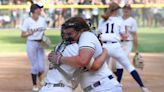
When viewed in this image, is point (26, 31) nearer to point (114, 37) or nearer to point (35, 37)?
point (35, 37)

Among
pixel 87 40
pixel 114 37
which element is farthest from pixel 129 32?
pixel 87 40

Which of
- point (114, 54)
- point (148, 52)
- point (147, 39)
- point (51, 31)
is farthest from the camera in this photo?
point (51, 31)

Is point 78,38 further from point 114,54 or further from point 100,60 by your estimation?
point 114,54

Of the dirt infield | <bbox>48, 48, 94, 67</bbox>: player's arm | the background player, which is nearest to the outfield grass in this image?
the dirt infield

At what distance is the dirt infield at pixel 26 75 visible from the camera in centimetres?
1245

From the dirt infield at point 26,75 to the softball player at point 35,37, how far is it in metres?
0.50

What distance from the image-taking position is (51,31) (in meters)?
33.7

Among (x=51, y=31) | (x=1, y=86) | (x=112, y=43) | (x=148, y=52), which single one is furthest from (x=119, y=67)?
(x=51, y=31)

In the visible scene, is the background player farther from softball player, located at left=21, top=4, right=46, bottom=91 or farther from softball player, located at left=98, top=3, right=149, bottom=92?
softball player, located at left=21, top=4, right=46, bottom=91

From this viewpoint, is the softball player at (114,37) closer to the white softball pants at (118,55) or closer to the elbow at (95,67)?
the white softball pants at (118,55)

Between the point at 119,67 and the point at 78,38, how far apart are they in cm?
630

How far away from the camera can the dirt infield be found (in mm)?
12445

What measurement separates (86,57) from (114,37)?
216 inches

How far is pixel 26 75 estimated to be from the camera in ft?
49.1
